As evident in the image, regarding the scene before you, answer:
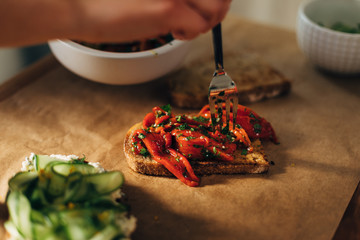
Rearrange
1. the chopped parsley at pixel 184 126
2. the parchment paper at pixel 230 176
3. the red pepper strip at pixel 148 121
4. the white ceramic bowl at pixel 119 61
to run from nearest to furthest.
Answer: the parchment paper at pixel 230 176, the chopped parsley at pixel 184 126, the red pepper strip at pixel 148 121, the white ceramic bowl at pixel 119 61

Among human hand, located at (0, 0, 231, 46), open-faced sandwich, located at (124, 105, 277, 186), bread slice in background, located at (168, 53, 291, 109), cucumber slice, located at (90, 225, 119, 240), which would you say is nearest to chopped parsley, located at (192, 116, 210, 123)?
open-faced sandwich, located at (124, 105, 277, 186)

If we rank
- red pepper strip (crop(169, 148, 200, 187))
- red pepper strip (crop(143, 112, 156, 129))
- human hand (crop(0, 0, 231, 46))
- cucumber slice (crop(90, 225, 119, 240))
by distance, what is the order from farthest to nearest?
red pepper strip (crop(143, 112, 156, 129)), red pepper strip (crop(169, 148, 200, 187)), cucumber slice (crop(90, 225, 119, 240)), human hand (crop(0, 0, 231, 46))

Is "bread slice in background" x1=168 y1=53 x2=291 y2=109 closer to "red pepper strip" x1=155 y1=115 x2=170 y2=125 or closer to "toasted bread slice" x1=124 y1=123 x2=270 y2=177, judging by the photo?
"red pepper strip" x1=155 y1=115 x2=170 y2=125

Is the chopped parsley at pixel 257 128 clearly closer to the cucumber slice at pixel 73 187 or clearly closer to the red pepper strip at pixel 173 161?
the red pepper strip at pixel 173 161

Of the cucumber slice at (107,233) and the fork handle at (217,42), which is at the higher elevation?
the fork handle at (217,42)

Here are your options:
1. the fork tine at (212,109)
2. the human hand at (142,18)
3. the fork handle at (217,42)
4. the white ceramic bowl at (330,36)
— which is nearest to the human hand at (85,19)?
the human hand at (142,18)

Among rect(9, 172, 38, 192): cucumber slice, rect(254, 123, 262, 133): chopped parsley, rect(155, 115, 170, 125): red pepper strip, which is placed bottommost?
rect(254, 123, 262, 133): chopped parsley

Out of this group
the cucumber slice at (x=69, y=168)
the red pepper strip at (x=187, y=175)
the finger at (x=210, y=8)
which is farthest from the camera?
the red pepper strip at (x=187, y=175)

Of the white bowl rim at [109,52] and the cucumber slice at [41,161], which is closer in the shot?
the cucumber slice at [41,161]
